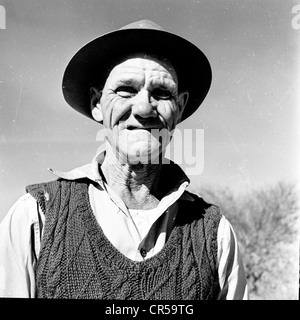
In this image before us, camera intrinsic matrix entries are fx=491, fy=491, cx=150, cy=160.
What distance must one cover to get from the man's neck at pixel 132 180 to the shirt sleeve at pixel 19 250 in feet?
0.97

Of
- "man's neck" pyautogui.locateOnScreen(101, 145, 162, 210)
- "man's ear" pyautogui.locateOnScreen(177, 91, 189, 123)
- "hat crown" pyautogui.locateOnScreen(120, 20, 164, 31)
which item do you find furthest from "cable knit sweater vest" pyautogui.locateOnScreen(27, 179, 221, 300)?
"hat crown" pyautogui.locateOnScreen(120, 20, 164, 31)

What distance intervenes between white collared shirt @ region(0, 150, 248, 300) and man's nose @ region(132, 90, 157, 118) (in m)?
0.25

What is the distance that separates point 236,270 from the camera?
5.49 feet

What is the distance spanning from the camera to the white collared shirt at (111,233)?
1481mm

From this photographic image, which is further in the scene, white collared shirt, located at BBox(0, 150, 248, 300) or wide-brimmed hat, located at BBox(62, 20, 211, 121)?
wide-brimmed hat, located at BBox(62, 20, 211, 121)

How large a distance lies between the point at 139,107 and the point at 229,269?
63 centimetres

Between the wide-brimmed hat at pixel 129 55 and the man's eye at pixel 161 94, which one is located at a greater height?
the wide-brimmed hat at pixel 129 55

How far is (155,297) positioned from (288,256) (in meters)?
0.84

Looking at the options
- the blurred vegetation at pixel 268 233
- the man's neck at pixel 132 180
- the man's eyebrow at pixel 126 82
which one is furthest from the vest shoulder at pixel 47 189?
the blurred vegetation at pixel 268 233

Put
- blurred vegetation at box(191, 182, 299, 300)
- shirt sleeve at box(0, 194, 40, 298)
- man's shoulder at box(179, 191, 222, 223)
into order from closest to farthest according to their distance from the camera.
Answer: shirt sleeve at box(0, 194, 40, 298) → man's shoulder at box(179, 191, 222, 223) → blurred vegetation at box(191, 182, 299, 300)

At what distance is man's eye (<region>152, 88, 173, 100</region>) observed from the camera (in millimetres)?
1639

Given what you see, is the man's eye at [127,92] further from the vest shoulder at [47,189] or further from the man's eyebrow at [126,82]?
the vest shoulder at [47,189]

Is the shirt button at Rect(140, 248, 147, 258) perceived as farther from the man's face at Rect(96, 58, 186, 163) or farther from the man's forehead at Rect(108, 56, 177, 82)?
the man's forehead at Rect(108, 56, 177, 82)
